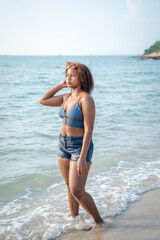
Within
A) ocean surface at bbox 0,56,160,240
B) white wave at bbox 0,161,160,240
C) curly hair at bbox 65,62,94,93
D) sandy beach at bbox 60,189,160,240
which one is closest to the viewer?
curly hair at bbox 65,62,94,93

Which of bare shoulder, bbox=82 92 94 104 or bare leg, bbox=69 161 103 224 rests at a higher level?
bare shoulder, bbox=82 92 94 104

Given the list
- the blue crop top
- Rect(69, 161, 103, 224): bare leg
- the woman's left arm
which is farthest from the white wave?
the blue crop top

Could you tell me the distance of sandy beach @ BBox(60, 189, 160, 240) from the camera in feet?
11.0

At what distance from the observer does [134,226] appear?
3.57m

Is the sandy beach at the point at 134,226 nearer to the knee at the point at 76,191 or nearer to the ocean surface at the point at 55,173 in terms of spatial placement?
the ocean surface at the point at 55,173

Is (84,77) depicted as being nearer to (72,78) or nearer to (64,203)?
(72,78)

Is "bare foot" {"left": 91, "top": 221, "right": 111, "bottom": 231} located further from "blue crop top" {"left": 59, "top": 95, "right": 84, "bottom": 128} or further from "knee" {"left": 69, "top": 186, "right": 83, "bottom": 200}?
"blue crop top" {"left": 59, "top": 95, "right": 84, "bottom": 128}

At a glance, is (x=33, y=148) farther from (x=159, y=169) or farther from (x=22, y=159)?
(x=159, y=169)

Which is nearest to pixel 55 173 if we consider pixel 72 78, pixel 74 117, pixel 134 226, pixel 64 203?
pixel 64 203

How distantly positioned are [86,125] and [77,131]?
0.55ft

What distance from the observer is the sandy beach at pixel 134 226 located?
11.0 ft

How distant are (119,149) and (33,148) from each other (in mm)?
2131

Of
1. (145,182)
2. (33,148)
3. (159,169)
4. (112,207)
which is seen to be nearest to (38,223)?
(112,207)

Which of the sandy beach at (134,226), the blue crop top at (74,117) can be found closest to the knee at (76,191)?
the sandy beach at (134,226)
